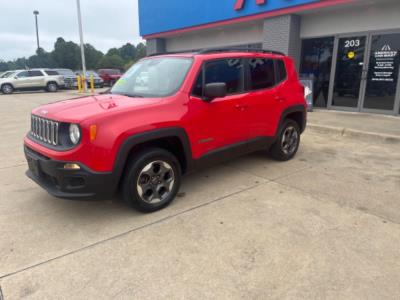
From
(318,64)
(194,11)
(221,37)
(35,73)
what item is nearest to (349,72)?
(318,64)

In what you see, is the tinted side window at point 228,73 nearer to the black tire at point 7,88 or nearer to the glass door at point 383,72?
the glass door at point 383,72

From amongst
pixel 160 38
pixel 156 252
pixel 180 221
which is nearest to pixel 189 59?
pixel 180 221

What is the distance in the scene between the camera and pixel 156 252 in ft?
9.29

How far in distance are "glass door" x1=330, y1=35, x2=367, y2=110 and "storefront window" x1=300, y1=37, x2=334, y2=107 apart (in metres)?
0.32

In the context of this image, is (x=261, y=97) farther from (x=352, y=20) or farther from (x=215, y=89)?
(x=352, y=20)

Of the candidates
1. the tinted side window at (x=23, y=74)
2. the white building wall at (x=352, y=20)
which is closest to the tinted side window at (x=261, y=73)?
the white building wall at (x=352, y=20)

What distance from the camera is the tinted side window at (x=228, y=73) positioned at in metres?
4.04

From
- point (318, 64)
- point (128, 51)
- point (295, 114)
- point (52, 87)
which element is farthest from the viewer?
point (128, 51)

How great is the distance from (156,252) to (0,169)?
380cm

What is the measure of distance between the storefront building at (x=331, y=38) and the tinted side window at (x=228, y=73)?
255 inches

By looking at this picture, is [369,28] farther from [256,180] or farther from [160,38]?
[160,38]

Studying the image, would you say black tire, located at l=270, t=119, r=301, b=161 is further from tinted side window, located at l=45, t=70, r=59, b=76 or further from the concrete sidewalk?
tinted side window, located at l=45, t=70, r=59, b=76

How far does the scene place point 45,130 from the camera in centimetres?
343

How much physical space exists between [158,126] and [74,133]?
0.86 m
